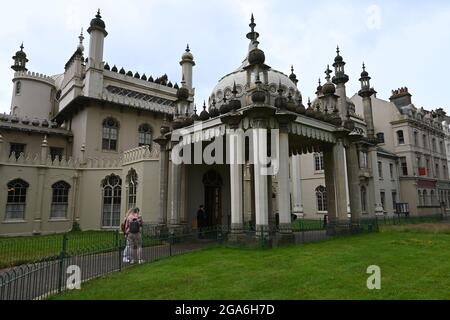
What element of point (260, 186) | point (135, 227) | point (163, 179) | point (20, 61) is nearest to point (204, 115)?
point (260, 186)

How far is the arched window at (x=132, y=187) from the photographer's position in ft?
69.4

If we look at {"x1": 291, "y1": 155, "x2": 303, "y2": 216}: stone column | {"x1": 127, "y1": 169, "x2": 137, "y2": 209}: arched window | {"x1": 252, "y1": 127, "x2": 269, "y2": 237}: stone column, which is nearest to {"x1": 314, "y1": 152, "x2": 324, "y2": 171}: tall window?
{"x1": 291, "y1": 155, "x2": 303, "y2": 216}: stone column

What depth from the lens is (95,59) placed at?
26094mm

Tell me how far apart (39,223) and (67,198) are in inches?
95.7

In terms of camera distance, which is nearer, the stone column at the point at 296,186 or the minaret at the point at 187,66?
the minaret at the point at 187,66

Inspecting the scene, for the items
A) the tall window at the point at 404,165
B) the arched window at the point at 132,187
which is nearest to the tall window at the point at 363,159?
the tall window at the point at 404,165

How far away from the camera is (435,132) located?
4741cm

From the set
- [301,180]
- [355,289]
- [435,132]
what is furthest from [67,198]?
[435,132]

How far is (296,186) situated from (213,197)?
18813 mm

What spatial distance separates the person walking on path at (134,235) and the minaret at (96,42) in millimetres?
19702

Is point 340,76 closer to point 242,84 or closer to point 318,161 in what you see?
point 242,84

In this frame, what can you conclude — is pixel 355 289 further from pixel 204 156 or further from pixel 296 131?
pixel 204 156

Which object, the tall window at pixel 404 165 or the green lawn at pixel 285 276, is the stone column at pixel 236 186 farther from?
the tall window at pixel 404 165

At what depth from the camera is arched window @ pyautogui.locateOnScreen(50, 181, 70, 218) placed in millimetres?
22141
